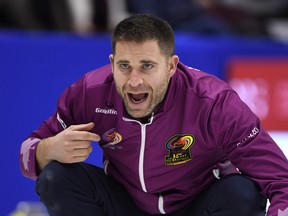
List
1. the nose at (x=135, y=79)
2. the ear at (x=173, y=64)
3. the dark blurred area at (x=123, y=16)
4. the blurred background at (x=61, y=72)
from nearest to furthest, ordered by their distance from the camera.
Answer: the nose at (x=135, y=79), the ear at (x=173, y=64), the blurred background at (x=61, y=72), the dark blurred area at (x=123, y=16)

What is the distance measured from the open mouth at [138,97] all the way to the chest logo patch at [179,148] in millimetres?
202

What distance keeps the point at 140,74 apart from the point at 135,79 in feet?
0.12

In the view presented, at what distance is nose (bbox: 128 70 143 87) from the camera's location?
105 inches

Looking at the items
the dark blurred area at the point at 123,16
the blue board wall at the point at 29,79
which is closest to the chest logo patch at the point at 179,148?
the blue board wall at the point at 29,79

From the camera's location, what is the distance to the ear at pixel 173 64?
2770 mm

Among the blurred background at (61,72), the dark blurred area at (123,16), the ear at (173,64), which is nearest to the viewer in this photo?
the ear at (173,64)

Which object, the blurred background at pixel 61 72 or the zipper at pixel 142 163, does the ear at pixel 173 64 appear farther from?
the blurred background at pixel 61 72

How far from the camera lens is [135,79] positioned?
266 cm

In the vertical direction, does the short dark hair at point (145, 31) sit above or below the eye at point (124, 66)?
above

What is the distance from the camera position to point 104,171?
301cm

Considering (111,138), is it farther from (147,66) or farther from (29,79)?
(29,79)

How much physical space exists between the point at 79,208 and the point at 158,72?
61 cm

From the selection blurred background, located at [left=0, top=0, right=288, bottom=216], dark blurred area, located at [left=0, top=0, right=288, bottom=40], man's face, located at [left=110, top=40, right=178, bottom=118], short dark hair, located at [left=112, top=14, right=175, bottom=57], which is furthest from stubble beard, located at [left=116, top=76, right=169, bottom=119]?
dark blurred area, located at [left=0, top=0, right=288, bottom=40]

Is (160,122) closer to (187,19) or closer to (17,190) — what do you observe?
(17,190)
